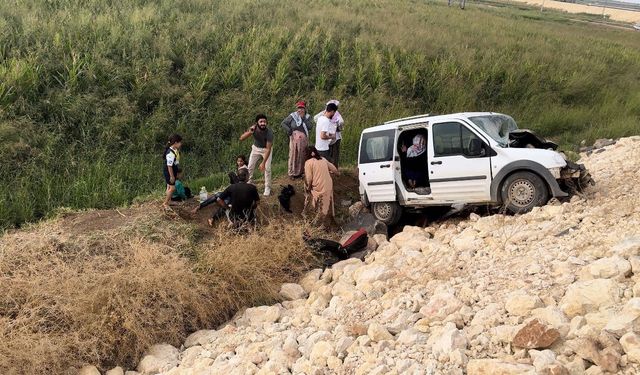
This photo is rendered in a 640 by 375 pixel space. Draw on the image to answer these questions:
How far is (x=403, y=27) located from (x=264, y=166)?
1528 cm

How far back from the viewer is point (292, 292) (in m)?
7.53

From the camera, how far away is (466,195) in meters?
8.59

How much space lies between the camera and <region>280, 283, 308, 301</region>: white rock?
7471 mm

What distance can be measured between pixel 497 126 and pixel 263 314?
4.89 m

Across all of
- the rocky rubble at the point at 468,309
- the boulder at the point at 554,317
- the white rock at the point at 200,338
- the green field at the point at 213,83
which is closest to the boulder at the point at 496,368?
the rocky rubble at the point at 468,309

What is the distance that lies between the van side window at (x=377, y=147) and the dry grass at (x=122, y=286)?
2.04 m

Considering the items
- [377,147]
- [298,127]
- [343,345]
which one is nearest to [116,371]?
[343,345]

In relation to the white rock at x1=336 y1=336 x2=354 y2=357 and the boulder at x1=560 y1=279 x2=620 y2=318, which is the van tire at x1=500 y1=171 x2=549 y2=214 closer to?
the boulder at x1=560 y1=279 x2=620 y2=318

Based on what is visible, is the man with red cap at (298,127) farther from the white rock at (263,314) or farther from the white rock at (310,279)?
the white rock at (263,314)

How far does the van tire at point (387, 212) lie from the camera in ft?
30.9

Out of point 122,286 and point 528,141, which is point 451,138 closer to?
point 528,141

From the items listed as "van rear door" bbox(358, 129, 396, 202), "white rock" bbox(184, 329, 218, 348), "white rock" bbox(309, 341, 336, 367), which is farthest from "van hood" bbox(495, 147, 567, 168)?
"white rock" bbox(184, 329, 218, 348)

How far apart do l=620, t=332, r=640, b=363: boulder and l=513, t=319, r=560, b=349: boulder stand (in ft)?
1.55

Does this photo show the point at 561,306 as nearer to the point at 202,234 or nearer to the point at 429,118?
the point at 429,118
